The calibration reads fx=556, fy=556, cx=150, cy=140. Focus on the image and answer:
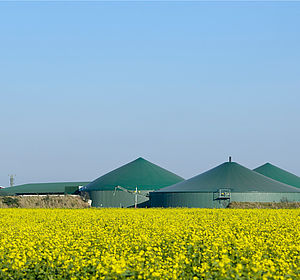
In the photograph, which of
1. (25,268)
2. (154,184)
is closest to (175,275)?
(25,268)

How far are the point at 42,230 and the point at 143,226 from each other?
12.3ft

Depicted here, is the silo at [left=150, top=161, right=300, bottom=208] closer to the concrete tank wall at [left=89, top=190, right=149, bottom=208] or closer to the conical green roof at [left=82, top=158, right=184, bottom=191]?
the concrete tank wall at [left=89, top=190, right=149, bottom=208]

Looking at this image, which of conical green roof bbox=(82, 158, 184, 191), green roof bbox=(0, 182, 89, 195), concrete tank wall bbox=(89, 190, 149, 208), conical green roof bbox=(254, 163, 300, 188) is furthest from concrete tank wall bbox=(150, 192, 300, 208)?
green roof bbox=(0, 182, 89, 195)

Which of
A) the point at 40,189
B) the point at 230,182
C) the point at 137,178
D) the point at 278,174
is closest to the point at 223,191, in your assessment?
the point at 230,182

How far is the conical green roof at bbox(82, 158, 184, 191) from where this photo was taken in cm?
9775

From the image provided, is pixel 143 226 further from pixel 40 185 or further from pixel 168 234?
pixel 40 185

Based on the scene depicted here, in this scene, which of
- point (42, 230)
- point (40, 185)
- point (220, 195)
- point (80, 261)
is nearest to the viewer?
point (80, 261)

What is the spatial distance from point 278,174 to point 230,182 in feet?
120

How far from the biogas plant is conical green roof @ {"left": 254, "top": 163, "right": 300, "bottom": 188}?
61.8 ft

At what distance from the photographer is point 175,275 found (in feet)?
Answer: 38.3

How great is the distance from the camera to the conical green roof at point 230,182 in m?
75.6

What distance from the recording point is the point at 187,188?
77.3 meters

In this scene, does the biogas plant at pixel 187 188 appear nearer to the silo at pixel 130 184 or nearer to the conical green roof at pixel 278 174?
the silo at pixel 130 184

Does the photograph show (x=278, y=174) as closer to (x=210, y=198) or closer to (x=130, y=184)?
(x=130, y=184)
